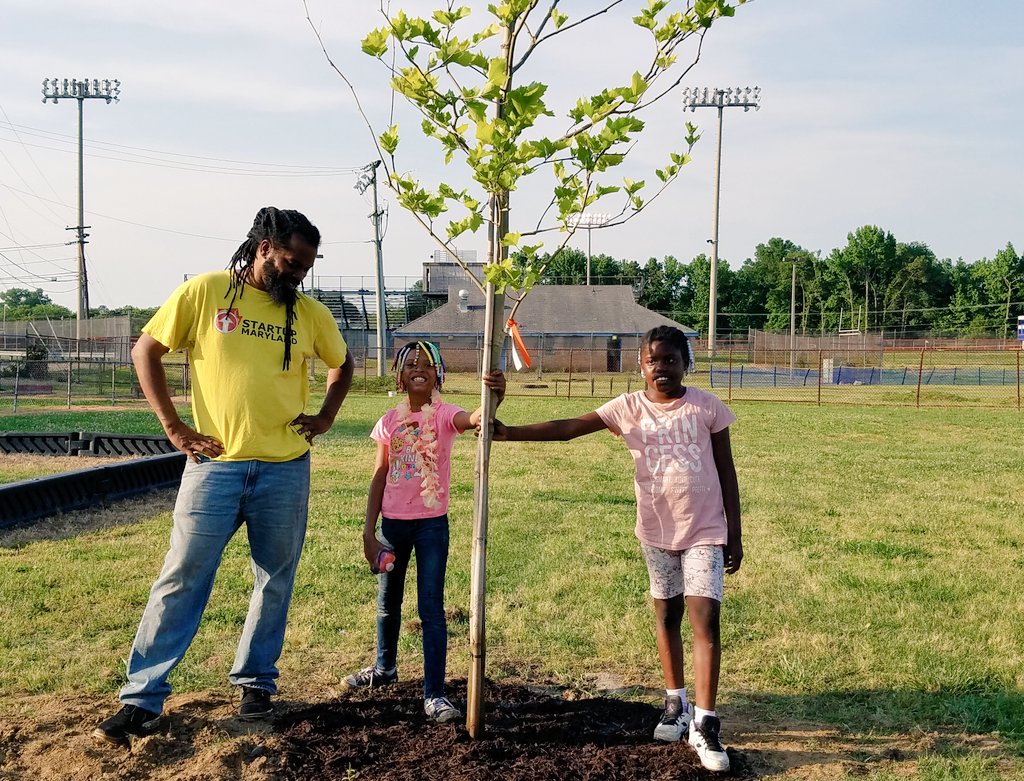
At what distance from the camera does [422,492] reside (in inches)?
164

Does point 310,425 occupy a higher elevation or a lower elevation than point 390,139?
lower

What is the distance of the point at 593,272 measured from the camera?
10612 cm

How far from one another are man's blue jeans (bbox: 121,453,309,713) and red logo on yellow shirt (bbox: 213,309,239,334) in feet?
1.82

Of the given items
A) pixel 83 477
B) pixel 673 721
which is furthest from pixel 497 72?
pixel 83 477

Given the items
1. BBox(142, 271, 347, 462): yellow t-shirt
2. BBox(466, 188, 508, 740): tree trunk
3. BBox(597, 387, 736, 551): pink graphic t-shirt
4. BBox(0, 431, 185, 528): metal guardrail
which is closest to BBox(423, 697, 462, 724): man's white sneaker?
BBox(466, 188, 508, 740): tree trunk

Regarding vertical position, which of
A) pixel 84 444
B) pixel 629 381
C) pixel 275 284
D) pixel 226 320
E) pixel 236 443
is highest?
pixel 275 284

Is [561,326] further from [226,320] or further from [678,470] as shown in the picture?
[226,320]

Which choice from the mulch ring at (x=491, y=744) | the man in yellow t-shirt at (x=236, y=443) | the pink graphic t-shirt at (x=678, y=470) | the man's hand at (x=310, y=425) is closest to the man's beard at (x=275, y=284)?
the man in yellow t-shirt at (x=236, y=443)

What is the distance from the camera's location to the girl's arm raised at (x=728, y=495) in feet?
12.8

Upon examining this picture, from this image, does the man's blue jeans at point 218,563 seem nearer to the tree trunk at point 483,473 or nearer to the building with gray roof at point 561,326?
the tree trunk at point 483,473

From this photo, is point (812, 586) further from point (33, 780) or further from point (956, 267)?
point (956, 267)

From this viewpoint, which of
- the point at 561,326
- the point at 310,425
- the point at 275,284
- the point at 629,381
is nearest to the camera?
the point at 275,284

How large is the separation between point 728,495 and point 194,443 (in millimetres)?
2229

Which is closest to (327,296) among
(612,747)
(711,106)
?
(711,106)
